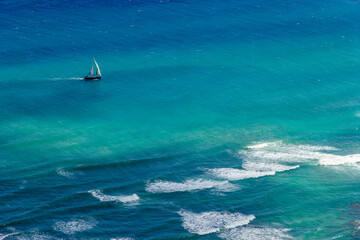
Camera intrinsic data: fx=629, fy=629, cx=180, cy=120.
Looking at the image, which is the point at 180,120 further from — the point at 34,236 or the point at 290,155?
the point at 34,236

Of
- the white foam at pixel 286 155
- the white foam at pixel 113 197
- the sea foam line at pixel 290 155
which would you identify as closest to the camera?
the white foam at pixel 113 197

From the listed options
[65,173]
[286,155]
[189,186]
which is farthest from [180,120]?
[65,173]

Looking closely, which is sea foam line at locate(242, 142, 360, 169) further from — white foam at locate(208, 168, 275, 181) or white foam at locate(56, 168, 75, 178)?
white foam at locate(56, 168, 75, 178)

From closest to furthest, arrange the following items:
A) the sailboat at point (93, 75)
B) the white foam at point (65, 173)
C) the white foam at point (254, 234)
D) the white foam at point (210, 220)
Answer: the white foam at point (254, 234) → the white foam at point (210, 220) → the white foam at point (65, 173) → the sailboat at point (93, 75)

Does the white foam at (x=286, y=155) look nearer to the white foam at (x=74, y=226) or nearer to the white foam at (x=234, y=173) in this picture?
the white foam at (x=234, y=173)

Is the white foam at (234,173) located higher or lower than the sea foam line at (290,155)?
lower

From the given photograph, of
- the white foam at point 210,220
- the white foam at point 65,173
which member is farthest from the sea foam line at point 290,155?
the white foam at point 65,173

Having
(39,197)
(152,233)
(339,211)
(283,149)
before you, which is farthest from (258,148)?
(39,197)

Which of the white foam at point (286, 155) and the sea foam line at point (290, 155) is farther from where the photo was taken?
the sea foam line at point (290, 155)
